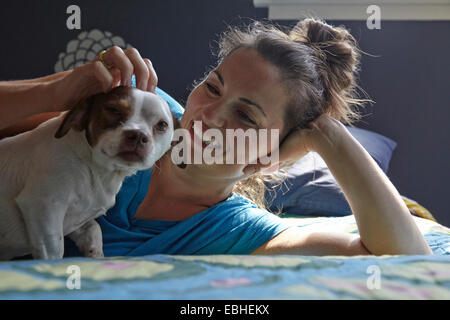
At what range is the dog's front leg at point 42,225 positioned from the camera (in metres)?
0.92

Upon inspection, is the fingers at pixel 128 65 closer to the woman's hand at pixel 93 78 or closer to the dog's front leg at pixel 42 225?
the woman's hand at pixel 93 78

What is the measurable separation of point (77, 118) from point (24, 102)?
138 mm

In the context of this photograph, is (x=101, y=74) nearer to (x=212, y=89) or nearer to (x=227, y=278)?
(x=212, y=89)

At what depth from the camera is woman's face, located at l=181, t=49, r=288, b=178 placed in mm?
1221

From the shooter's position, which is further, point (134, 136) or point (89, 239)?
point (89, 239)

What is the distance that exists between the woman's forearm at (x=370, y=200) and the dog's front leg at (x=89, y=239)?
662 millimetres

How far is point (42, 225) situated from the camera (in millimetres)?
923

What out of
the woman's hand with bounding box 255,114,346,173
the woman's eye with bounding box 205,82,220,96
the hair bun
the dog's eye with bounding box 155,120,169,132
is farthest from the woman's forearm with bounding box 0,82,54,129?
the hair bun

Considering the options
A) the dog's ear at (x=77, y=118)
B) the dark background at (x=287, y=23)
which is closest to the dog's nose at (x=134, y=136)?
the dog's ear at (x=77, y=118)

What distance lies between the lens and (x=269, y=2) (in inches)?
108

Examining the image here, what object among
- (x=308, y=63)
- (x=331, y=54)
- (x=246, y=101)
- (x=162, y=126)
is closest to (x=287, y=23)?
(x=331, y=54)

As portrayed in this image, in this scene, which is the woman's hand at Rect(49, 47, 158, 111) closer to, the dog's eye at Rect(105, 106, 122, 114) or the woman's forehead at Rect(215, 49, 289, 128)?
the dog's eye at Rect(105, 106, 122, 114)

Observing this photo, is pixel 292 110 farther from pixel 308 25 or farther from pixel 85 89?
pixel 85 89

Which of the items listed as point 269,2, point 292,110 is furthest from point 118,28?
point 292,110
